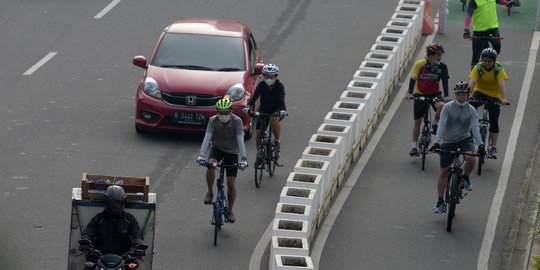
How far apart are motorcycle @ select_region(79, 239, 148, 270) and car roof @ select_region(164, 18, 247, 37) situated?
1084cm

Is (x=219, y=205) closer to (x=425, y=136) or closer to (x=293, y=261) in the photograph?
(x=293, y=261)

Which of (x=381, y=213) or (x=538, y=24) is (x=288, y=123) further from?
(x=538, y=24)

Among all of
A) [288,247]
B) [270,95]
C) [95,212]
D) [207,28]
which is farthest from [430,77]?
[95,212]

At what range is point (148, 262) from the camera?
1155cm

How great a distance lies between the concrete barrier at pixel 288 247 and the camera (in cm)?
1272

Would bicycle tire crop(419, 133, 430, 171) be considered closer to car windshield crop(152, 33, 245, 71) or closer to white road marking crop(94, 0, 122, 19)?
car windshield crop(152, 33, 245, 71)

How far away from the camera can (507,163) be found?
18.9 m

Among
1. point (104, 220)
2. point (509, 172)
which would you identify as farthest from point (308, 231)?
point (509, 172)

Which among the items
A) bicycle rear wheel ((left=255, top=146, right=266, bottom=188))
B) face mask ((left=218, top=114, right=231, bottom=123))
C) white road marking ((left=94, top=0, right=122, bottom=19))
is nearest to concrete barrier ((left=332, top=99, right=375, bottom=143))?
bicycle rear wheel ((left=255, top=146, right=266, bottom=188))

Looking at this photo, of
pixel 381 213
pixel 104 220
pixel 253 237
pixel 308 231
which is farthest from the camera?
pixel 381 213

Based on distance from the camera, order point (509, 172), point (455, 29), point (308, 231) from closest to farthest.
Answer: point (308, 231) < point (509, 172) < point (455, 29)

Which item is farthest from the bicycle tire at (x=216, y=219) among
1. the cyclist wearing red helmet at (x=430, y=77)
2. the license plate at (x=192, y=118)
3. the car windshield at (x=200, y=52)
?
the car windshield at (x=200, y=52)

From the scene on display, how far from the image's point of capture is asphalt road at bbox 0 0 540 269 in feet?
48.8

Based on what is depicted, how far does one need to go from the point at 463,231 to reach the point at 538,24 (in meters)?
12.8
